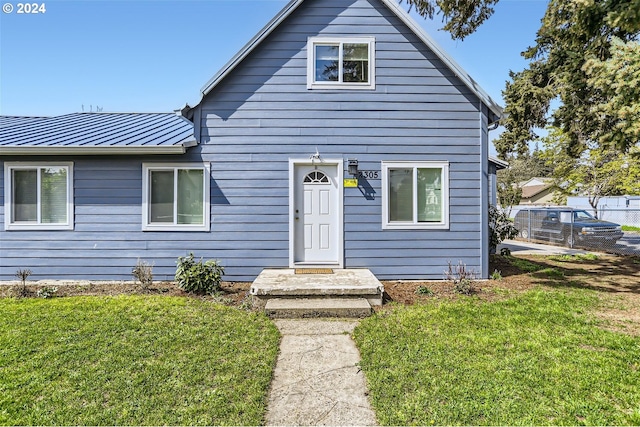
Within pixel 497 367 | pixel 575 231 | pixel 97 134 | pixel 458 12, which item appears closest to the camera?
pixel 497 367

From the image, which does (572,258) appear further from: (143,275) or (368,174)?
(143,275)

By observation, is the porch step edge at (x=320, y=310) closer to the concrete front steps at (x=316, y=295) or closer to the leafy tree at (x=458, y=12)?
the concrete front steps at (x=316, y=295)

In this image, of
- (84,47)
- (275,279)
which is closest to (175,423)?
(275,279)

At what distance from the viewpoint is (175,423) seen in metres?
2.60

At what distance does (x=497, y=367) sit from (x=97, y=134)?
28.7ft

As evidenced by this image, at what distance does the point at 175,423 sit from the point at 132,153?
5956 mm

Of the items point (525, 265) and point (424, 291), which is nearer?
point (424, 291)

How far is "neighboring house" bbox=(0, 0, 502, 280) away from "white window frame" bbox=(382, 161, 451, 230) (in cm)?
2

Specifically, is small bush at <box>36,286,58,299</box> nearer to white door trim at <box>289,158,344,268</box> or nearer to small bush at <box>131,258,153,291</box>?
small bush at <box>131,258,153,291</box>

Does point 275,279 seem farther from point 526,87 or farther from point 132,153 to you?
point 526,87

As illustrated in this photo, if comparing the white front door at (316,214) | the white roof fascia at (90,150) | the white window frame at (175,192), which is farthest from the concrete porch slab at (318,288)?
the white roof fascia at (90,150)

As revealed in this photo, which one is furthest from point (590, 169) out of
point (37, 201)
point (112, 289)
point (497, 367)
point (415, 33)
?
point (37, 201)

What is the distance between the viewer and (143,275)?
659 cm

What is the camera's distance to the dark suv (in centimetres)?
1267
